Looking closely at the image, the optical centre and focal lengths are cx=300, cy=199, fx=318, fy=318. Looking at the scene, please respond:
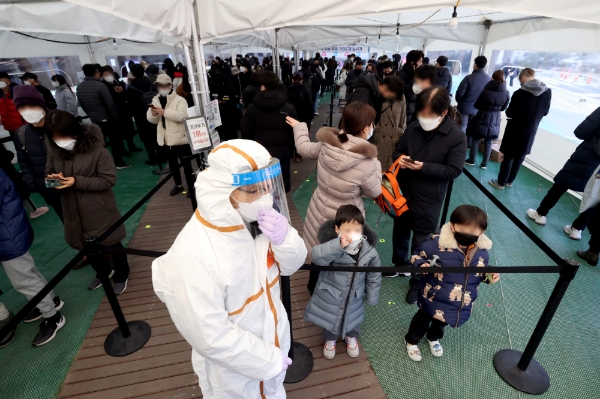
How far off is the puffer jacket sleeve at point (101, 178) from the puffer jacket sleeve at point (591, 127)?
4.89m

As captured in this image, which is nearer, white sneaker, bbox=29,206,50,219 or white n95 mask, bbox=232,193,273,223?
white n95 mask, bbox=232,193,273,223

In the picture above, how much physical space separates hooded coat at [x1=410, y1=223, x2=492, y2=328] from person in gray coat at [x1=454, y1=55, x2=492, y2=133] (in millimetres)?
4316

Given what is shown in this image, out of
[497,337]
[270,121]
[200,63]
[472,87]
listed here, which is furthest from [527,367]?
[472,87]

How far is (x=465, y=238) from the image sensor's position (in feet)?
6.57

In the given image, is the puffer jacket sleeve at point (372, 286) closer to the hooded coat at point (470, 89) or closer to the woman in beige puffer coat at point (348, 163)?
the woman in beige puffer coat at point (348, 163)

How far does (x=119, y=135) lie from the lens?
6.57m

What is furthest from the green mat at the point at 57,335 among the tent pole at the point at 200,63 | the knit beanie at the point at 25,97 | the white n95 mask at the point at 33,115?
the tent pole at the point at 200,63

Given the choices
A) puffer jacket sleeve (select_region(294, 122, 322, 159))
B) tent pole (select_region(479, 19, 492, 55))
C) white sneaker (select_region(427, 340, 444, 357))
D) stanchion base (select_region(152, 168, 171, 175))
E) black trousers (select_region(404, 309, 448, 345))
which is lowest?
white sneaker (select_region(427, 340, 444, 357))

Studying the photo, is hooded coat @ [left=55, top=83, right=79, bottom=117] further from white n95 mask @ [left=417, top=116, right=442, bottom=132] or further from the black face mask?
the black face mask

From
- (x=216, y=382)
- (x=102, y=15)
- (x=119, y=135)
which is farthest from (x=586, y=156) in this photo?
(x=119, y=135)

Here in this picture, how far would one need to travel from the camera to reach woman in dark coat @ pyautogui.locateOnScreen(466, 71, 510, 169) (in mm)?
5133

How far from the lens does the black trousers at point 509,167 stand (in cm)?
507

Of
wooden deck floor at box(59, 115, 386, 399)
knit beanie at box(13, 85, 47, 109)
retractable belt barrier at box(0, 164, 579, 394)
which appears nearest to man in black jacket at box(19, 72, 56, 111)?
knit beanie at box(13, 85, 47, 109)

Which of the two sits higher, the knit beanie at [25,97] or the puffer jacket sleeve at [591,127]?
the knit beanie at [25,97]
